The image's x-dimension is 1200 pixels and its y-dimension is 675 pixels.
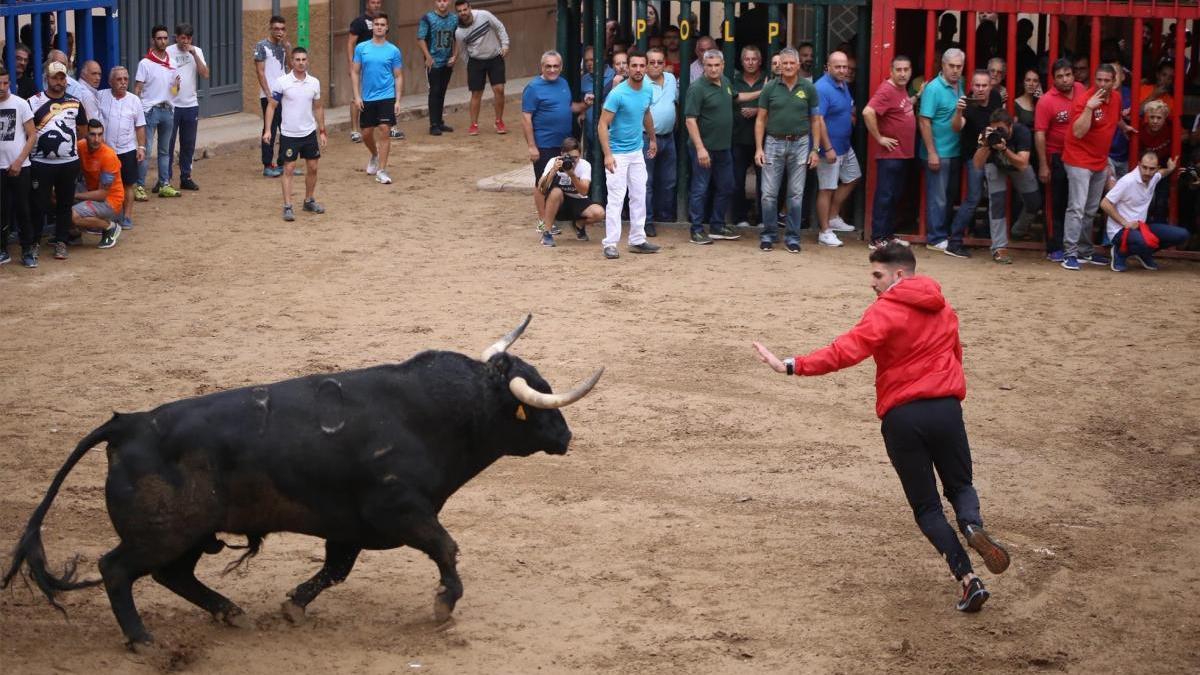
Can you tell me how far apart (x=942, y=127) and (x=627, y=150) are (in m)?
3.08

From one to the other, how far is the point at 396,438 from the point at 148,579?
1.92 metres

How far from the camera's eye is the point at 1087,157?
15.1 m

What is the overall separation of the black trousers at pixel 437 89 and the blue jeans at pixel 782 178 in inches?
286

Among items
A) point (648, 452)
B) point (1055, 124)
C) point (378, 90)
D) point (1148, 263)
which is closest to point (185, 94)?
point (378, 90)

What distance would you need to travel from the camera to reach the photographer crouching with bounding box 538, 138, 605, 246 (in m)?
15.7

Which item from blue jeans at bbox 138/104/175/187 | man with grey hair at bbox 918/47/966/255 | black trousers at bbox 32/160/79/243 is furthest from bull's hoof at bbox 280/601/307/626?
blue jeans at bbox 138/104/175/187

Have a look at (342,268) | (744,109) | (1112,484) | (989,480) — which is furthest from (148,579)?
(744,109)

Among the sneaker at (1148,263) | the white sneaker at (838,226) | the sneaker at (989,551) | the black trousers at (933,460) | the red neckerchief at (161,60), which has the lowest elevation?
the sneaker at (989,551)

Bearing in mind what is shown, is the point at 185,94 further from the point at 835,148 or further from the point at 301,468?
the point at 301,468

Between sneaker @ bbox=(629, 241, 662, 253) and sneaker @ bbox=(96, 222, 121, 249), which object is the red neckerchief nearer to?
sneaker @ bbox=(96, 222, 121, 249)

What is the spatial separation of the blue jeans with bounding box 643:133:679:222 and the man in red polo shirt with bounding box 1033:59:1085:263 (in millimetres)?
3610

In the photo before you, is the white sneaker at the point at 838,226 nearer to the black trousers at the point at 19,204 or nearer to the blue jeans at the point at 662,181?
the blue jeans at the point at 662,181

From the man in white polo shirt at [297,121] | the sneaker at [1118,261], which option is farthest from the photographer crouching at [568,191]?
the sneaker at [1118,261]

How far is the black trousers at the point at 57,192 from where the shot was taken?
14742 mm
